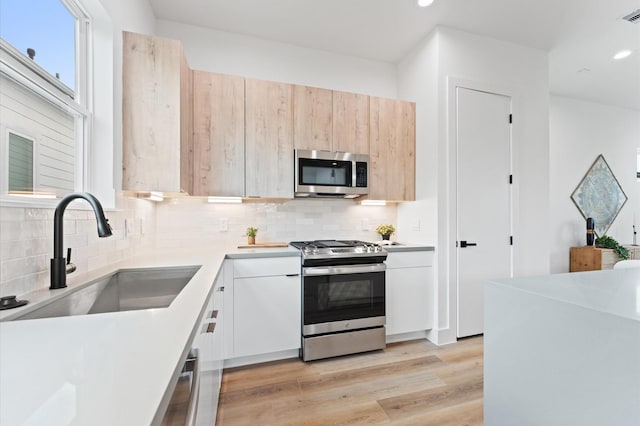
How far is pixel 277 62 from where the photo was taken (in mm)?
2916

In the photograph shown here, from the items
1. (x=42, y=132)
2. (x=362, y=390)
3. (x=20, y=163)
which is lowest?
(x=362, y=390)

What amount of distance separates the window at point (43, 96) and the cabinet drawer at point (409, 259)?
A: 2.32 metres

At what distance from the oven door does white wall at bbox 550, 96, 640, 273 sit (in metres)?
3.41

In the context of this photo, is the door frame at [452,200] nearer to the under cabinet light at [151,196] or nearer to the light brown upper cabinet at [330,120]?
the light brown upper cabinet at [330,120]

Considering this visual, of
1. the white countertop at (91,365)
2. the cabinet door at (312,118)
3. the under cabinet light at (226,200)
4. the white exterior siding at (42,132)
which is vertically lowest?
the white countertop at (91,365)

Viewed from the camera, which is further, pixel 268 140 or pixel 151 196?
pixel 268 140

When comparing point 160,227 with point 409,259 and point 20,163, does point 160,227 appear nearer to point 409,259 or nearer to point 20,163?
point 20,163

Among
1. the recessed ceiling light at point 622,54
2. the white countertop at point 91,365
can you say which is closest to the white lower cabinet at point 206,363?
the white countertop at point 91,365

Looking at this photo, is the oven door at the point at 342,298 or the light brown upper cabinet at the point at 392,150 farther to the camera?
the light brown upper cabinet at the point at 392,150

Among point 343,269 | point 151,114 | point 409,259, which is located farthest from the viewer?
point 409,259

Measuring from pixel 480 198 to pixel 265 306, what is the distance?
2.23 metres

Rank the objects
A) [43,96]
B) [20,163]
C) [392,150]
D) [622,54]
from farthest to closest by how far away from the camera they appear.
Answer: [622,54]
[392,150]
[43,96]
[20,163]

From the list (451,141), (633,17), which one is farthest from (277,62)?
(633,17)

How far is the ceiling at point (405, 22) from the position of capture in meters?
2.40
